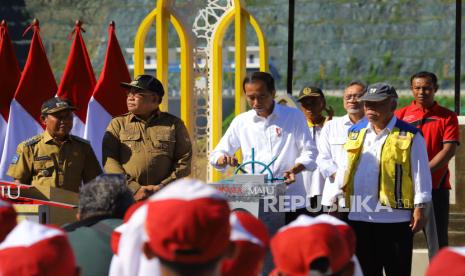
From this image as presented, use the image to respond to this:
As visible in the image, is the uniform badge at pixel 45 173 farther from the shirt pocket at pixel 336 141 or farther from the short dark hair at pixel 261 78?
the shirt pocket at pixel 336 141

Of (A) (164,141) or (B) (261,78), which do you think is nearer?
(B) (261,78)

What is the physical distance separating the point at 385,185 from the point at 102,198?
2.46 meters

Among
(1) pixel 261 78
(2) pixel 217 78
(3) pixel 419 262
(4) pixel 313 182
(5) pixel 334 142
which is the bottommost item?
(3) pixel 419 262

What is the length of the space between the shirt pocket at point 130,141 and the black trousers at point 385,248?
5.54ft

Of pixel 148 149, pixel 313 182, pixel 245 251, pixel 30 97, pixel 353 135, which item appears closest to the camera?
pixel 245 251

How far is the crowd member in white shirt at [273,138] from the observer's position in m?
6.68

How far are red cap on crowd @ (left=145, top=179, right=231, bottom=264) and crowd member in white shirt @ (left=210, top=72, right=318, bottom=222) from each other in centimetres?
376

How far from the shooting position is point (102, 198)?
14.5 feet

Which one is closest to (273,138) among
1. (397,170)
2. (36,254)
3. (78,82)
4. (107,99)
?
(397,170)

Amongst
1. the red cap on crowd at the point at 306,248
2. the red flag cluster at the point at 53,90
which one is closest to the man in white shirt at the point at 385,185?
the red cap on crowd at the point at 306,248

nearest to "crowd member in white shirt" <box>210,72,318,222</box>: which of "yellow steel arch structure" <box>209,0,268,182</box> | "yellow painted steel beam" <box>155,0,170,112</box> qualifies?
"yellow steel arch structure" <box>209,0,268,182</box>

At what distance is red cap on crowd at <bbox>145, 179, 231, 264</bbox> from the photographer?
277cm

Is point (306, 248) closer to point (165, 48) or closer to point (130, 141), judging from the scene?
point (130, 141)

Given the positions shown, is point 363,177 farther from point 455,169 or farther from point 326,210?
point 455,169
